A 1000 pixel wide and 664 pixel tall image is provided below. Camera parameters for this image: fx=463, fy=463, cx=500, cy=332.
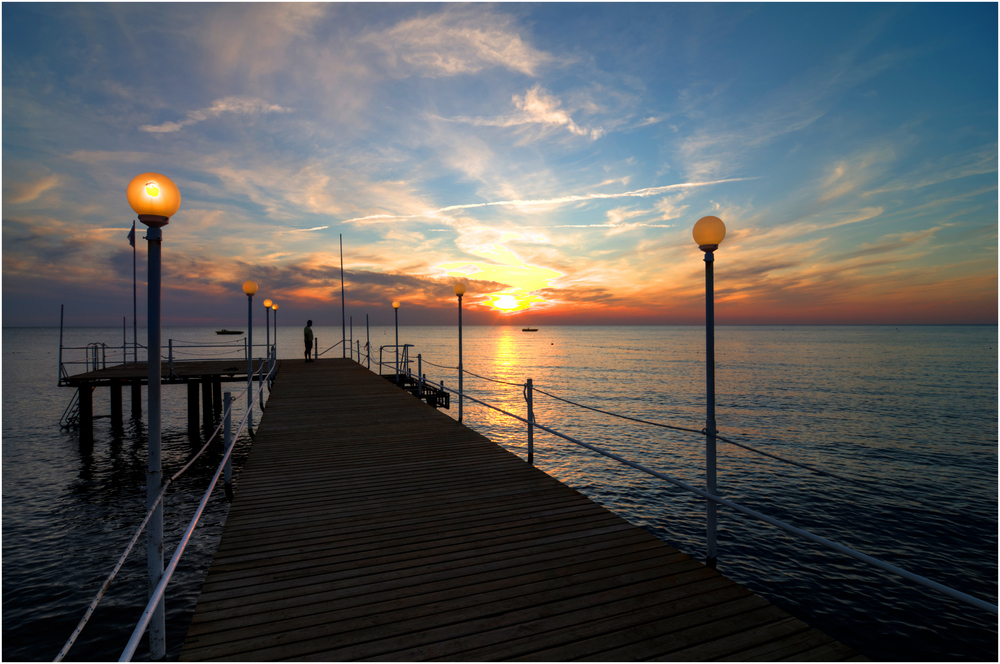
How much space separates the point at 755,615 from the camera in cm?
361

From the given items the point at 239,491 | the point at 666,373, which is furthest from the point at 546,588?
the point at 666,373

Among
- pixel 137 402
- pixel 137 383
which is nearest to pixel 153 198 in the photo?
pixel 137 383

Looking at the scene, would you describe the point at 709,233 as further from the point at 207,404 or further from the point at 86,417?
the point at 207,404

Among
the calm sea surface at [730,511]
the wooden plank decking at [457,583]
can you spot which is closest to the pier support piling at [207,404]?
the calm sea surface at [730,511]

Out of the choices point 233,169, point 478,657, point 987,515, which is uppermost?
point 233,169

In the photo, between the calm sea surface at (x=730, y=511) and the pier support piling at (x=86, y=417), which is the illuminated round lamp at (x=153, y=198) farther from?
the pier support piling at (x=86, y=417)

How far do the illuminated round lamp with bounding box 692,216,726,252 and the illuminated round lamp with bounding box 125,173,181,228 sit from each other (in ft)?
15.6

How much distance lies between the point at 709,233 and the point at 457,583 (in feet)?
13.7

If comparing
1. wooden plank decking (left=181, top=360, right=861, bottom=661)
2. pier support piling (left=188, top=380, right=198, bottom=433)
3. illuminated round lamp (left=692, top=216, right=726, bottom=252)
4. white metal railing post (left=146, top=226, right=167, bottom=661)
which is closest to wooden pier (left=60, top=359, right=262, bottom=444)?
pier support piling (left=188, top=380, right=198, bottom=433)

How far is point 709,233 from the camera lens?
15.8ft

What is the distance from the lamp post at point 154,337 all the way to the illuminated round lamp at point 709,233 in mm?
4741

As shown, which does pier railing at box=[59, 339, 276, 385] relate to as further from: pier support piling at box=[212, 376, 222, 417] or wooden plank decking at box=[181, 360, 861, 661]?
wooden plank decking at box=[181, 360, 861, 661]

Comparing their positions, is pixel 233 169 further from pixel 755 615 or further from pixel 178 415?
pixel 755 615

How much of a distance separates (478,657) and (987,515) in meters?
17.9
